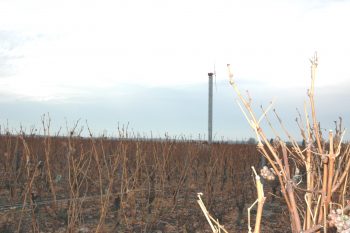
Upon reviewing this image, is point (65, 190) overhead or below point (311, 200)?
below

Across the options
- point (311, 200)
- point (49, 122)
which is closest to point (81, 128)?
point (49, 122)

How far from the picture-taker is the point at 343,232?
1.27m

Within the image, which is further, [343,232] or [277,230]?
[277,230]

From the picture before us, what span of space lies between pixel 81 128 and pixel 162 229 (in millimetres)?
1764

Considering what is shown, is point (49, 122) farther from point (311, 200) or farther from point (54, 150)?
point (54, 150)

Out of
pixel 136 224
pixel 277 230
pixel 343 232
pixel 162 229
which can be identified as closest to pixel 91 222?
pixel 136 224

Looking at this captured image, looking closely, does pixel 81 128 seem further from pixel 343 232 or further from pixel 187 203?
pixel 343 232

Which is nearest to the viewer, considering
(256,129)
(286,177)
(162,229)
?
(256,129)

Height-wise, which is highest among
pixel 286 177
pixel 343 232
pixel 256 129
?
pixel 256 129

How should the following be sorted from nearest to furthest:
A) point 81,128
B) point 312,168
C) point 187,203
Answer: point 312,168 < point 81,128 < point 187,203

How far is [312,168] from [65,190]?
25.0 ft

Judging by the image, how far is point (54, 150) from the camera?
10781mm

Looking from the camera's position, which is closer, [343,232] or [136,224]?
[343,232]

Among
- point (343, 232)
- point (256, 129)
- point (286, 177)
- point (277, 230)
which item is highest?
point (256, 129)
